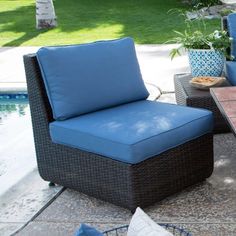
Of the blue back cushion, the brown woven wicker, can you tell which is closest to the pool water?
the brown woven wicker

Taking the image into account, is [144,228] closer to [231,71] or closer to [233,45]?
[231,71]

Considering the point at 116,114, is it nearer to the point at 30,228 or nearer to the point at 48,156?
the point at 48,156

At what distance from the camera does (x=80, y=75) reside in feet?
11.0

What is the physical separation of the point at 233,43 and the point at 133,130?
187cm

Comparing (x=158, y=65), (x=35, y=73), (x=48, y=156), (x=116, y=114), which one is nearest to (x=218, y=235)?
(x=116, y=114)

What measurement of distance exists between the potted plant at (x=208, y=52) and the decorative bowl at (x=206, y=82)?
15 cm

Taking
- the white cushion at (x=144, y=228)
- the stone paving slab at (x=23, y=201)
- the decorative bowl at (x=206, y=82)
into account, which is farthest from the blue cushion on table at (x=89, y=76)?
the white cushion at (x=144, y=228)

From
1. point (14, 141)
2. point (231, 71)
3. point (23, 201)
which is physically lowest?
point (14, 141)

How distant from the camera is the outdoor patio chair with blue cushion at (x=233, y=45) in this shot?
4.25 metres

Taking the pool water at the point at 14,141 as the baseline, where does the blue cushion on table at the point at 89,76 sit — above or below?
above

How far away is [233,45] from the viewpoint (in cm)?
451

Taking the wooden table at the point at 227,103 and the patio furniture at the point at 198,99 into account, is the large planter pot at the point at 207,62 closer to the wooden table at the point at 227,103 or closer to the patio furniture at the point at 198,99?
the patio furniture at the point at 198,99

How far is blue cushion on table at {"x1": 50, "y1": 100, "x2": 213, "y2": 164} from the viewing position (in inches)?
115

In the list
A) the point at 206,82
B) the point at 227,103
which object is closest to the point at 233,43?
the point at 206,82
